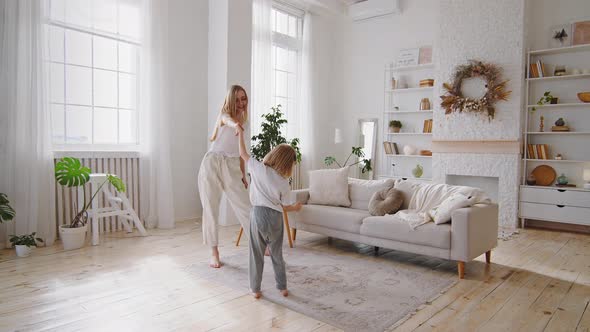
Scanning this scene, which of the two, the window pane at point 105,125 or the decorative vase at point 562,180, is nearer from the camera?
the window pane at point 105,125

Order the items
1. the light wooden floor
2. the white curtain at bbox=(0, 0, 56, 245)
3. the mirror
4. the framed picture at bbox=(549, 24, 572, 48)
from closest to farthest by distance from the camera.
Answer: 1. the light wooden floor
2. the white curtain at bbox=(0, 0, 56, 245)
3. the framed picture at bbox=(549, 24, 572, 48)
4. the mirror

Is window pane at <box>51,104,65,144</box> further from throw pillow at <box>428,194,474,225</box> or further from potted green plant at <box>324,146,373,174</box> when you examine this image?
potted green plant at <box>324,146,373,174</box>

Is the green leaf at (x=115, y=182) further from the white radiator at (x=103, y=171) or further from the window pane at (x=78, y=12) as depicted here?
the window pane at (x=78, y=12)

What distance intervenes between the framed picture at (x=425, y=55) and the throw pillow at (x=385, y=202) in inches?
136

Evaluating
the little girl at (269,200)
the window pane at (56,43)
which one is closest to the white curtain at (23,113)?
the window pane at (56,43)

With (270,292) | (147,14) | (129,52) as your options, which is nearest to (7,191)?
(129,52)

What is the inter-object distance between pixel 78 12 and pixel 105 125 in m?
1.28

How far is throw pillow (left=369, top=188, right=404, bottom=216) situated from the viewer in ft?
12.8

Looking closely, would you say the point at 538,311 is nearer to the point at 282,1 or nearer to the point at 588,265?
the point at 588,265

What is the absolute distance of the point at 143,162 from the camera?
4.95 meters

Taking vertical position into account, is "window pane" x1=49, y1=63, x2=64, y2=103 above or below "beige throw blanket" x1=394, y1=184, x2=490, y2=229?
above

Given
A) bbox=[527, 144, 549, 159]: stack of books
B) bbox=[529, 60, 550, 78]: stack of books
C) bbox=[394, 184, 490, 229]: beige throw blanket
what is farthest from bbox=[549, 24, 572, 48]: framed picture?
bbox=[394, 184, 490, 229]: beige throw blanket

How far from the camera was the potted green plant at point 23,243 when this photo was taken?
3637 mm

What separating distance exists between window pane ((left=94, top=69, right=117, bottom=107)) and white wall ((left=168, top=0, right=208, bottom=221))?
73cm
